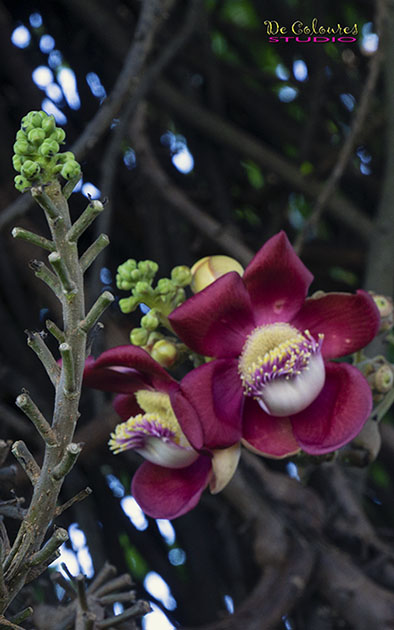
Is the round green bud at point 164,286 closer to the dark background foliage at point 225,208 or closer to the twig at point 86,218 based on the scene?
the twig at point 86,218

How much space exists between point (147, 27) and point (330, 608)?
760 millimetres

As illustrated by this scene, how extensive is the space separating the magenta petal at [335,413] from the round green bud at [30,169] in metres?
0.30

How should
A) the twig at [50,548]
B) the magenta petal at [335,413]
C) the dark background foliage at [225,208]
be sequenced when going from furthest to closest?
the dark background foliage at [225,208] < the magenta petal at [335,413] < the twig at [50,548]

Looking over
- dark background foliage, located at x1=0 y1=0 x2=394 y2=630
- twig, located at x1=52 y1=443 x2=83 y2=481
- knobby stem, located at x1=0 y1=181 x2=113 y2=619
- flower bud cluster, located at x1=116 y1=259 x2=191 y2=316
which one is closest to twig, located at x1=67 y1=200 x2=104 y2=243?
knobby stem, located at x1=0 y1=181 x2=113 y2=619

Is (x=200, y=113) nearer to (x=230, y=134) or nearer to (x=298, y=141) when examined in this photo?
(x=230, y=134)

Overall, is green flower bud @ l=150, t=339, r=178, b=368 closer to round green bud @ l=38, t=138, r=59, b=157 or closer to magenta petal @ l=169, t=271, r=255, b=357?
magenta petal @ l=169, t=271, r=255, b=357

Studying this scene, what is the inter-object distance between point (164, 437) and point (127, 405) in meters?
0.07

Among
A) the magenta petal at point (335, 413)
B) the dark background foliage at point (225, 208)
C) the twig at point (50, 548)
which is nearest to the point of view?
the twig at point (50, 548)

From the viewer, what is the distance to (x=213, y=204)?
1.67 meters

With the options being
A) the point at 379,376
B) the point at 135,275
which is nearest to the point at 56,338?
the point at 135,275

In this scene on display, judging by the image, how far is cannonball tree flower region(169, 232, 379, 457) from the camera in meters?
0.61

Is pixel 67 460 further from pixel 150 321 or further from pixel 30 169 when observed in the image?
pixel 150 321

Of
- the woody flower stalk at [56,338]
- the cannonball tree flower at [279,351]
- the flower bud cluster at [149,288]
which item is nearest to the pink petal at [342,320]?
the cannonball tree flower at [279,351]

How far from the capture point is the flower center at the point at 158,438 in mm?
616
